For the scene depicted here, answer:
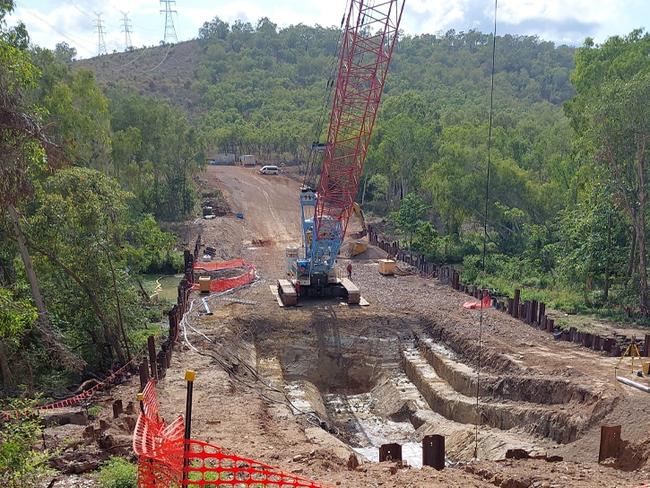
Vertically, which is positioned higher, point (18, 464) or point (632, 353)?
point (18, 464)

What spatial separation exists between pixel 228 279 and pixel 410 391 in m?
14.3

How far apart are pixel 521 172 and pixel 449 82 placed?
91905mm

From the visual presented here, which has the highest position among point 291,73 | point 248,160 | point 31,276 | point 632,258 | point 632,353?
point 291,73

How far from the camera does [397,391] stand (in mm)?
21000

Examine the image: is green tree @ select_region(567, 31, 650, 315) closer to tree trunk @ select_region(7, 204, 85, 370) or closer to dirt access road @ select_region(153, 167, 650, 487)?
dirt access road @ select_region(153, 167, 650, 487)

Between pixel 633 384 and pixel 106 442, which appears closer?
pixel 106 442

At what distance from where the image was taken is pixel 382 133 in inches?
2160

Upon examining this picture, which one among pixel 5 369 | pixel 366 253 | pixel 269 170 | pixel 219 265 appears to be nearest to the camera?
pixel 5 369

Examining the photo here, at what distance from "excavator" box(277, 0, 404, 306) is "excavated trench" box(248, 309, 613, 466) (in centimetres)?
232

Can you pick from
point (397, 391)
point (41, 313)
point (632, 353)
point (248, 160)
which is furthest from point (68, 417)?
point (248, 160)

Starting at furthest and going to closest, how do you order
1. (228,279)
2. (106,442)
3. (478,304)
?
(228,279) → (478,304) → (106,442)

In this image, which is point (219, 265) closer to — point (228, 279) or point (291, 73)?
point (228, 279)

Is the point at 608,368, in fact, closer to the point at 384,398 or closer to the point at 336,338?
the point at 384,398

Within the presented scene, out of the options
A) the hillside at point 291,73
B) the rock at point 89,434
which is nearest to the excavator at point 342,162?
the rock at point 89,434
